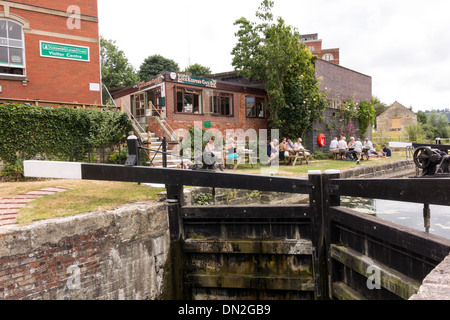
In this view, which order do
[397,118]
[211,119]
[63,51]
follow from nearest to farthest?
[63,51], [211,119], [397,118]

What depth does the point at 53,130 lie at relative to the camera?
10.1 metres

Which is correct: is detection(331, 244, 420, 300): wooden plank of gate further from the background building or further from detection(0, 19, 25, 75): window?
the background building

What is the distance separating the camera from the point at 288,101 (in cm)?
1803

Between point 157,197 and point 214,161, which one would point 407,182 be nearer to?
point 214,161

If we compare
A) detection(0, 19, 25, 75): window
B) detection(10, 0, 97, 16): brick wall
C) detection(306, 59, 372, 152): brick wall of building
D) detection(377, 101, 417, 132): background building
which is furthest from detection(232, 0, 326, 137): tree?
detection(377, 101, 417, 132): background building

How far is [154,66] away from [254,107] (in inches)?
974

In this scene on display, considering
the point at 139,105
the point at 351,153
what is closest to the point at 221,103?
the point at 139,105

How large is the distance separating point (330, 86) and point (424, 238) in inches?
729

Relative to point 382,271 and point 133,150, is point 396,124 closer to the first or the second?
point 382,271

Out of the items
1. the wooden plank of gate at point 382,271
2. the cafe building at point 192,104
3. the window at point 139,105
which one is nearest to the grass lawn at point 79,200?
the wooden plank of gate at point 382,271

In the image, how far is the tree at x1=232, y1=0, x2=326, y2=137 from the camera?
16.8 m

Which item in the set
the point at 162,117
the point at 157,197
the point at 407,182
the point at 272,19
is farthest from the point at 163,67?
the point at 407,182

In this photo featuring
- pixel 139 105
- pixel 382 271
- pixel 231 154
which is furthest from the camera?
pixel 139 105

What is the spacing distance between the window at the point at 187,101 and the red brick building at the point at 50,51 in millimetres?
3791
